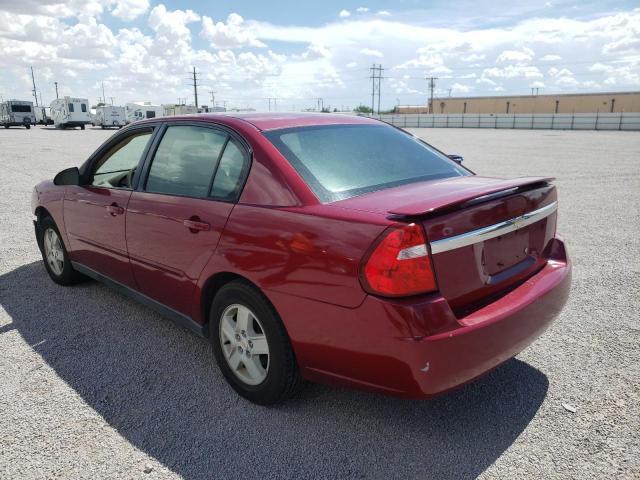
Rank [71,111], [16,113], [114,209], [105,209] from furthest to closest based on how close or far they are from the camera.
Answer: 1. [16,113]
2. [71,111]
3. [105,209]
4. [114,209]

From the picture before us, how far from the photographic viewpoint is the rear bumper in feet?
6.98

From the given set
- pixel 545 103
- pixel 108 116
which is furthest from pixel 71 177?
pixel 545 103

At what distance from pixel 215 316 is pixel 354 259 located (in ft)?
3.67

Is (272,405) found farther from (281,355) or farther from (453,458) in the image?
(453,458)

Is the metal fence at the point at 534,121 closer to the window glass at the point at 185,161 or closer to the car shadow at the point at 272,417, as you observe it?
the window glass at the point at 185,161

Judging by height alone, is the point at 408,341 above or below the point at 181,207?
below

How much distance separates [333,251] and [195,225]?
1.06 metres

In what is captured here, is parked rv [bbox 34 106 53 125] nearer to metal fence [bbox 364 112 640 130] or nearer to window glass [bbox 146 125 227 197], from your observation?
metal fence [bbox 364 112 640 130]

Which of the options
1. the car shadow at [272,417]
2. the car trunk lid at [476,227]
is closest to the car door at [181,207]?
the car shadow at [272,417]

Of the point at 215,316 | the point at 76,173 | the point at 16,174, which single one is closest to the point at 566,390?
the point at 215,316

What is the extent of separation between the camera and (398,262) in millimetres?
2139

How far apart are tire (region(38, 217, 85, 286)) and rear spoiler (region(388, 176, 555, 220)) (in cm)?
352

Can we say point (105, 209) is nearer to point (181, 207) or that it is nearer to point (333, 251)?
point (181, 207)

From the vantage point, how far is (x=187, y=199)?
3102 mm
